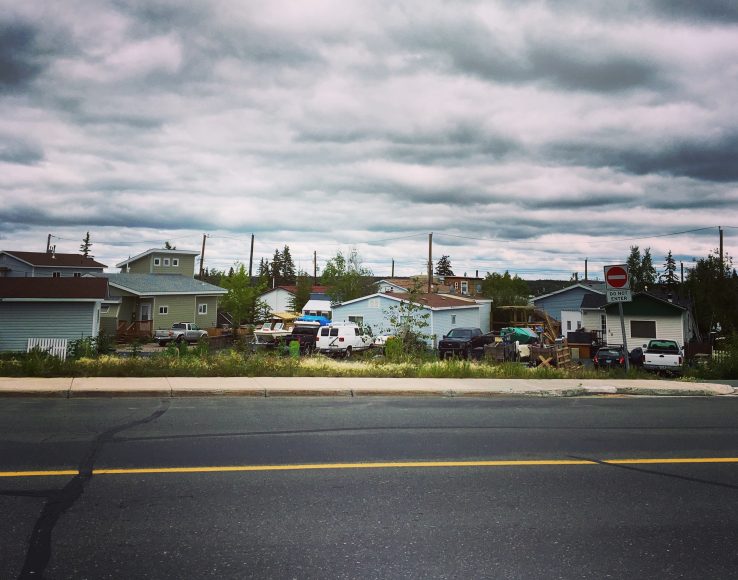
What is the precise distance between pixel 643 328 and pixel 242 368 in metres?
31.2

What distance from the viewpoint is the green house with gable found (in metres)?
43.6

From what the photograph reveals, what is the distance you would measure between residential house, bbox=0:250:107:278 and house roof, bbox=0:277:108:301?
24.6 metres

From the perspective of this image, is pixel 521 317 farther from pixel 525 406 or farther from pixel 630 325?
pixel 525 406

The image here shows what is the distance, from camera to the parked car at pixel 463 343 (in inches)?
1194

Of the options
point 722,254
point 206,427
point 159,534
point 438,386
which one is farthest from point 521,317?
point 159,534

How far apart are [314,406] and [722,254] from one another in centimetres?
4485

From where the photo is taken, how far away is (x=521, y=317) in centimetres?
5725

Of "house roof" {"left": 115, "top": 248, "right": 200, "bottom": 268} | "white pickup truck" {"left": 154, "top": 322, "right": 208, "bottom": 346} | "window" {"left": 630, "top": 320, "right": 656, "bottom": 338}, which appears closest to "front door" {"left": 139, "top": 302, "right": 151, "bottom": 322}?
"white pickup truck" {"left": 154, "top": 322, "right": 208, "bottom": 346}

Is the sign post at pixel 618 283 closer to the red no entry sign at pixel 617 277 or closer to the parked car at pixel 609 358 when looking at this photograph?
the red no entry sign at pixel 617 277

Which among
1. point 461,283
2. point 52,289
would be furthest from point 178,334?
point 461,283

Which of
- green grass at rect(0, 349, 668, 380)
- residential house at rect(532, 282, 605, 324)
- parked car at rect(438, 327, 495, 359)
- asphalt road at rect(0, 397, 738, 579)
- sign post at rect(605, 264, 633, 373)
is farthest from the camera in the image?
residential house at rect(532, 282, 605, 324)

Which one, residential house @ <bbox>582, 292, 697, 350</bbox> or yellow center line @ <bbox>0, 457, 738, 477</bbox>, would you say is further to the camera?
residential house @ <bbox>582, 292, 697, 350</bbox>

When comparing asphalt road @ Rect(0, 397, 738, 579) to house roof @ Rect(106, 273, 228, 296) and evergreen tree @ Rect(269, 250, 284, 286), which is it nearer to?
house roof @ Rect(106, 273, 228, 296)

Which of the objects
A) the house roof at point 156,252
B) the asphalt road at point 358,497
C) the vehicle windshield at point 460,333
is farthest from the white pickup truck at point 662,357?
the house roof at point 156,252
